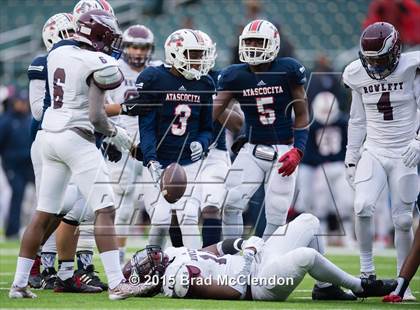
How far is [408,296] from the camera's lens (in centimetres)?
663

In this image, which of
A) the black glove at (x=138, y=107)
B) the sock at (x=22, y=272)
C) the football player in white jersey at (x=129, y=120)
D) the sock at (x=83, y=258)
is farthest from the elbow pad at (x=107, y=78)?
the football player in white jersey at (x=129, y=120)

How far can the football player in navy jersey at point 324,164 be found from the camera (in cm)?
1257

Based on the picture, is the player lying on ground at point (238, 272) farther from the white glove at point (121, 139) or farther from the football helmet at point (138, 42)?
the football helmet at point (138, 42)

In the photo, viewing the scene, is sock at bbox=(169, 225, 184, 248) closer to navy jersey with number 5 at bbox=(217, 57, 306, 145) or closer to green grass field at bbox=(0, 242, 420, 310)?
navy jersey with number 5 at bbox=(217, 57, 306, 145)

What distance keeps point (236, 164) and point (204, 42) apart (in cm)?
99

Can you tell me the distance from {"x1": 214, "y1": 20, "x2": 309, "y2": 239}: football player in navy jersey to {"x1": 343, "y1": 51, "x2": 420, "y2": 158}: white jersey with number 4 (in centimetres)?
65

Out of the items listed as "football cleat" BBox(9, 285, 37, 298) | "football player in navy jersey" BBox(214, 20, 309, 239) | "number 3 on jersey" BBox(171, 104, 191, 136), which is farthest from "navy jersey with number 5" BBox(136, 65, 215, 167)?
"football cleat" BBox(9, 285, 37, 298)

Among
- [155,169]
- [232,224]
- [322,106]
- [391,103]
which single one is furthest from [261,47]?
[322,106]

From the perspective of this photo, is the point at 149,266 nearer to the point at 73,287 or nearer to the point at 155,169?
the point at 73,287

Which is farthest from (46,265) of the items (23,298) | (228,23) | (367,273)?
(228,23)

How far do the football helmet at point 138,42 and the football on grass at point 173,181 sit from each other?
7.29 ft

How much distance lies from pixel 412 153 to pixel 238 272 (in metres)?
1.54

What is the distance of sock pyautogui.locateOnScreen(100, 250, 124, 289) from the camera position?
6230mm

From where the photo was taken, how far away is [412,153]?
6.82 metres
